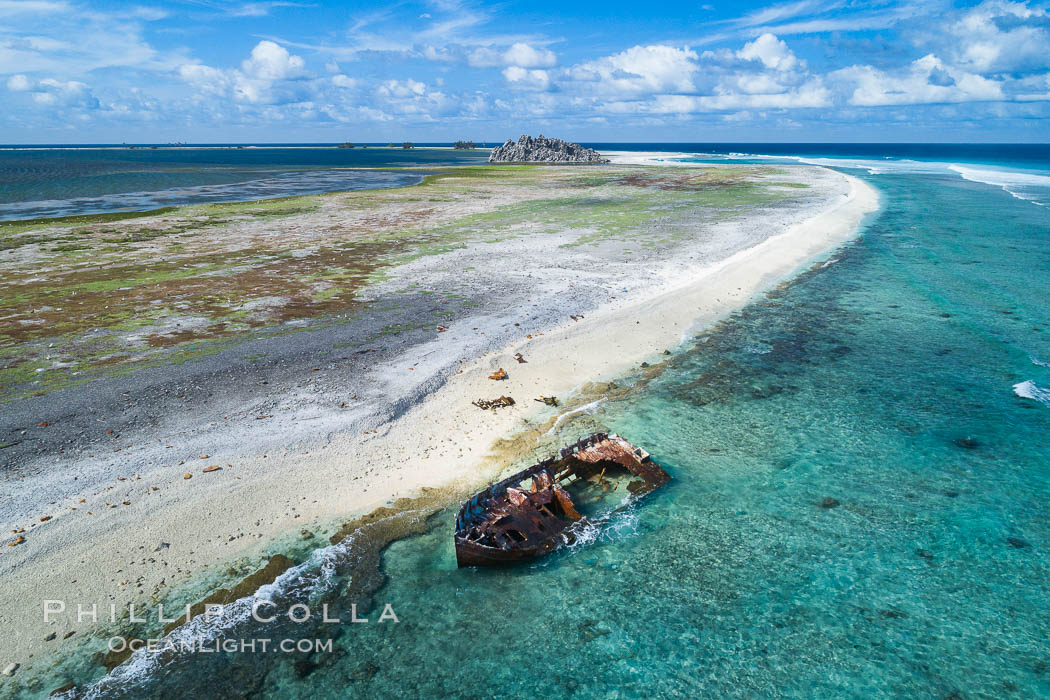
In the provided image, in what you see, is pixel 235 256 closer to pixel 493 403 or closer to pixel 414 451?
pixel 493 403

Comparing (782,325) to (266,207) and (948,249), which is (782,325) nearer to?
(948,249)

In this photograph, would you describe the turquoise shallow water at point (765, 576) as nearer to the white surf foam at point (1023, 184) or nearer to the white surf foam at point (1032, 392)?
the white surf foam at point (1032, 392)

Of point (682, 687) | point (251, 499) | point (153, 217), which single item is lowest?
point (682, 687)

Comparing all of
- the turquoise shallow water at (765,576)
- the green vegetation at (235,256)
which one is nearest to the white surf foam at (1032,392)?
the turquoise shallow water at (765,576)

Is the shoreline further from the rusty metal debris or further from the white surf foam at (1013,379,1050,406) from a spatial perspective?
the white surf foam at (1013,379,1050,406)

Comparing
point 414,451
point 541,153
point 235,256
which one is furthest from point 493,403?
point 541,153

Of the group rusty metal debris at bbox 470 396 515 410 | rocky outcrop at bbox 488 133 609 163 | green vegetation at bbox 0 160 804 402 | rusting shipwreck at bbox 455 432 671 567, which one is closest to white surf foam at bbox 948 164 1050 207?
green vegetation at bbox 0 160 804 402

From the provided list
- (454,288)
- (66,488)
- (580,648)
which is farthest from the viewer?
(454,288)

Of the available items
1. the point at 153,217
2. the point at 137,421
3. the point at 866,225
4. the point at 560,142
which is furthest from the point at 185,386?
the point at 560,142
